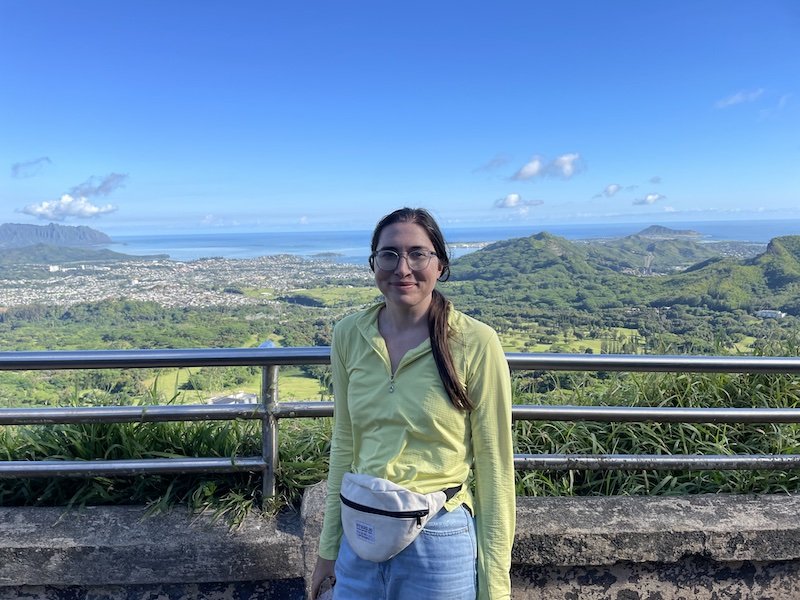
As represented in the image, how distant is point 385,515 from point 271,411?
3.17ft

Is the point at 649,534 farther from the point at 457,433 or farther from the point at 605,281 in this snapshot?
the point at 605,281

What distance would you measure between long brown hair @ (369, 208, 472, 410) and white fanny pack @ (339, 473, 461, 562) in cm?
28

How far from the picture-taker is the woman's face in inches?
61.0

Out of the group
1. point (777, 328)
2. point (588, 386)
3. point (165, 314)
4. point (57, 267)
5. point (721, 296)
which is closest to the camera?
point (588, 386)

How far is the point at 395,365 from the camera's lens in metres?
1.57

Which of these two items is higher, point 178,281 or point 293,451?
point 178,281

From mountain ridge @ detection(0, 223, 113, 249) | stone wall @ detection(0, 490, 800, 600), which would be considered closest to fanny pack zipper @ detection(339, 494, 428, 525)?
stone wall @ detection(0, 490, 800, 600)

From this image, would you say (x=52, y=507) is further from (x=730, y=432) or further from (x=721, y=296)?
(x=721, y=296)

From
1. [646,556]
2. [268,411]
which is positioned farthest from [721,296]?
[268,411]

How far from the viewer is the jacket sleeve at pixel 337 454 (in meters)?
1.66

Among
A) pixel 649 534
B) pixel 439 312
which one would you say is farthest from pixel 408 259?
pixel 649 534

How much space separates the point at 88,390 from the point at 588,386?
2699 millimetres

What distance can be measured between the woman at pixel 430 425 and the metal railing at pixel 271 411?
0.62 m

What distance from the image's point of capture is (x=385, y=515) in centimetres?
139
